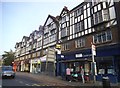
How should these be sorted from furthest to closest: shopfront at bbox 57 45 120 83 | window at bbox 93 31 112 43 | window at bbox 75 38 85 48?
window at bbox 75 38 85 48
window at bbox 93 31 112 43
shopfront at bbox 57 45 120 83

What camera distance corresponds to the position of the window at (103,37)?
20.4m

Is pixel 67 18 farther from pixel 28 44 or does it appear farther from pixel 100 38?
pixel 28 44

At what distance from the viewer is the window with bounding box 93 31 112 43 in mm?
20406

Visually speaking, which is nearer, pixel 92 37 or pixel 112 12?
pixel 112 12

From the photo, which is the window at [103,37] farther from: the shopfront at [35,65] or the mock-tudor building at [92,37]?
the shopfront at [35,65]

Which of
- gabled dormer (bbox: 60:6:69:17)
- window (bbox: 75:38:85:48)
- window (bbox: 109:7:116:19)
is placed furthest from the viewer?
gabled dormer (bbox: 60:6:69:17)

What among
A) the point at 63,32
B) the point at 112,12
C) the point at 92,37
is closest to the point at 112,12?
the point at 112,12

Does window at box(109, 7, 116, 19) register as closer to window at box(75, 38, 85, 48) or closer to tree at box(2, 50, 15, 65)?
window at box(75, 38, 85, 48)

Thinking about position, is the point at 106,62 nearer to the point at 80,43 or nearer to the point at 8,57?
the point at 80,43

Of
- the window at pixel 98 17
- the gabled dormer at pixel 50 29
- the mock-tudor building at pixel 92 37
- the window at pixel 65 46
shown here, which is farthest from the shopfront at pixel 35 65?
the window at pixel 98 17

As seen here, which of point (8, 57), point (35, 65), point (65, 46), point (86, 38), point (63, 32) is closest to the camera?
point (86, 38)

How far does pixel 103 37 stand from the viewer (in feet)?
69.7

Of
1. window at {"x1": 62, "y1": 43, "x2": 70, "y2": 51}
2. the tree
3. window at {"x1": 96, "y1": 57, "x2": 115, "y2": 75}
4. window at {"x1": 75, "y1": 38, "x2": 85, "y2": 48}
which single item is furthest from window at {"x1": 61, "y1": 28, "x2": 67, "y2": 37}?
the tree

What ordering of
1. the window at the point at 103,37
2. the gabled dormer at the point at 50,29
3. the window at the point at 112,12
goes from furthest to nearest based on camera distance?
the gabled dormer at the point at 50,29 < the window at the point at 103,37 < the window at the point at 112,12
